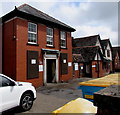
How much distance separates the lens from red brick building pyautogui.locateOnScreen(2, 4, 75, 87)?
9.71 meters

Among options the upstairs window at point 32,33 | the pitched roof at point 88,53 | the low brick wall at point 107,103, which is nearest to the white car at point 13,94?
the low brick wall at point 107,103

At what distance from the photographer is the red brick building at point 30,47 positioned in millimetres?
9711

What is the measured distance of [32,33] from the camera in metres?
10.9

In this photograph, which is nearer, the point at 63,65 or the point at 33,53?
the point at 33,53

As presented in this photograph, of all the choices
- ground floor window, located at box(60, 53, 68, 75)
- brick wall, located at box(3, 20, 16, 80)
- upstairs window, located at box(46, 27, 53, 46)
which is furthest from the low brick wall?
ground floor window, located at box(60, 53, 68, 75)

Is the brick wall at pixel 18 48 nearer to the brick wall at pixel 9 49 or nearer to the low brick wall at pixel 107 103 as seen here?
the brick wall at pixel 9 49

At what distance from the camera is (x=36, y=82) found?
10.7 metres

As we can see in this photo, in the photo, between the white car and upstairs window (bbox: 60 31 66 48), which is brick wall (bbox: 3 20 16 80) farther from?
upstairs window (bbox: 60 31 66 48)

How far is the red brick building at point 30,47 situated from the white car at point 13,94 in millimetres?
4425

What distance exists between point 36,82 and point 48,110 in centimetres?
554

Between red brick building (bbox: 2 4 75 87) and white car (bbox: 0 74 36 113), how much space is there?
4425mm

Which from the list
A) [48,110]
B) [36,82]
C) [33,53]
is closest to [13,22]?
[33,53]

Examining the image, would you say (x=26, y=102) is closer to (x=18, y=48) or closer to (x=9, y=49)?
(x=18, y=48)

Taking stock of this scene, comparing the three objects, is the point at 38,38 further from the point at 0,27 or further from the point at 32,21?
the point at 0,27
